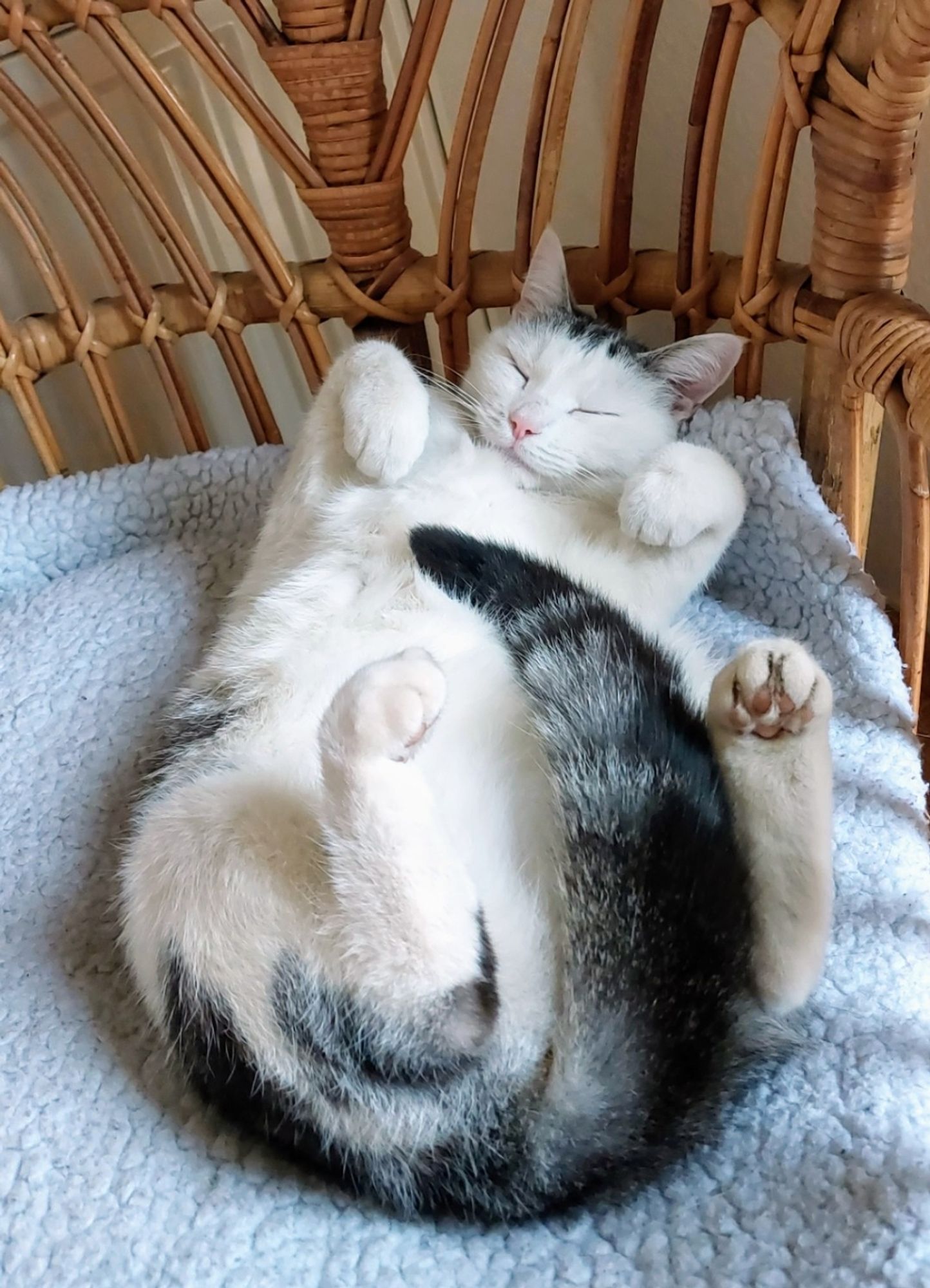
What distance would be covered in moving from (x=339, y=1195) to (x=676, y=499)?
60cm

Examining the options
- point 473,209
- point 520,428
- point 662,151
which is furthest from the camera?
point 662,151

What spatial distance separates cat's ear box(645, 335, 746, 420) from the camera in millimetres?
1044

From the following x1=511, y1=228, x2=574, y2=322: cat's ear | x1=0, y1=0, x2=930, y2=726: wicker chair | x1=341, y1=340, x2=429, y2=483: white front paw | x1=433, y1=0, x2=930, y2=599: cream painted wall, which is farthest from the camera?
x1=433, y1=0, x2=930, y2=599: cream painted wall

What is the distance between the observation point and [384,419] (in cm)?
98

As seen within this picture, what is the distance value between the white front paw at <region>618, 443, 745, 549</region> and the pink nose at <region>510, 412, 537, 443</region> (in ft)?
0.42

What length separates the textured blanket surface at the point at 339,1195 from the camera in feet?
2.14

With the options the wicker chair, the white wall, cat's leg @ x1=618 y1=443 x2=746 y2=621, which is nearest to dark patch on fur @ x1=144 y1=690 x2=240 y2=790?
cat's leg @ x1=618 y1=443 x2=746 y2=621

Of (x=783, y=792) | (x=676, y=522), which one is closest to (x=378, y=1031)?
(x=783, y=792)

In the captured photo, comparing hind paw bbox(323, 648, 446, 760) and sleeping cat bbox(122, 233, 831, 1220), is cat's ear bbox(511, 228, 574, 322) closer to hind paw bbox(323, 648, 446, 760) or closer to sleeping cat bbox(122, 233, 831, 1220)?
sleeping cat bbox(122, 233, 831, 1220)

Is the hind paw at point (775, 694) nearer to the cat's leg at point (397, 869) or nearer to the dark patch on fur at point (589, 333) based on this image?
the cat's leg at point (397, 869)

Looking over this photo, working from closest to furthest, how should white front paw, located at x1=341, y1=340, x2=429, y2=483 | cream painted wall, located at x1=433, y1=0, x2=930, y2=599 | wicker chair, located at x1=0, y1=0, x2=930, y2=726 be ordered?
wicker chair, located at x1=0, y1=0, x2=930, y2=726, white front paw, located at x1=341, y1=340, x2=429, y2=483, cream painted wall, located at x1=433, y1=0, x2=930, y2=599

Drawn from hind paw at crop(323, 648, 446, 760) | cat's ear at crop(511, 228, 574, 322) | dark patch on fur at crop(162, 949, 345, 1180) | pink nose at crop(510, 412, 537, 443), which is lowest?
dark patch on fur at crop(162, 949, 345, 1180)

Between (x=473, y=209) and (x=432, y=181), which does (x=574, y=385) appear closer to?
(x=473, y=209)

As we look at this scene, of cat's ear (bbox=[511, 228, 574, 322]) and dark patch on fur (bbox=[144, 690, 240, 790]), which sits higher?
cat's ear (bbox=[511, 228, 574, 322])
